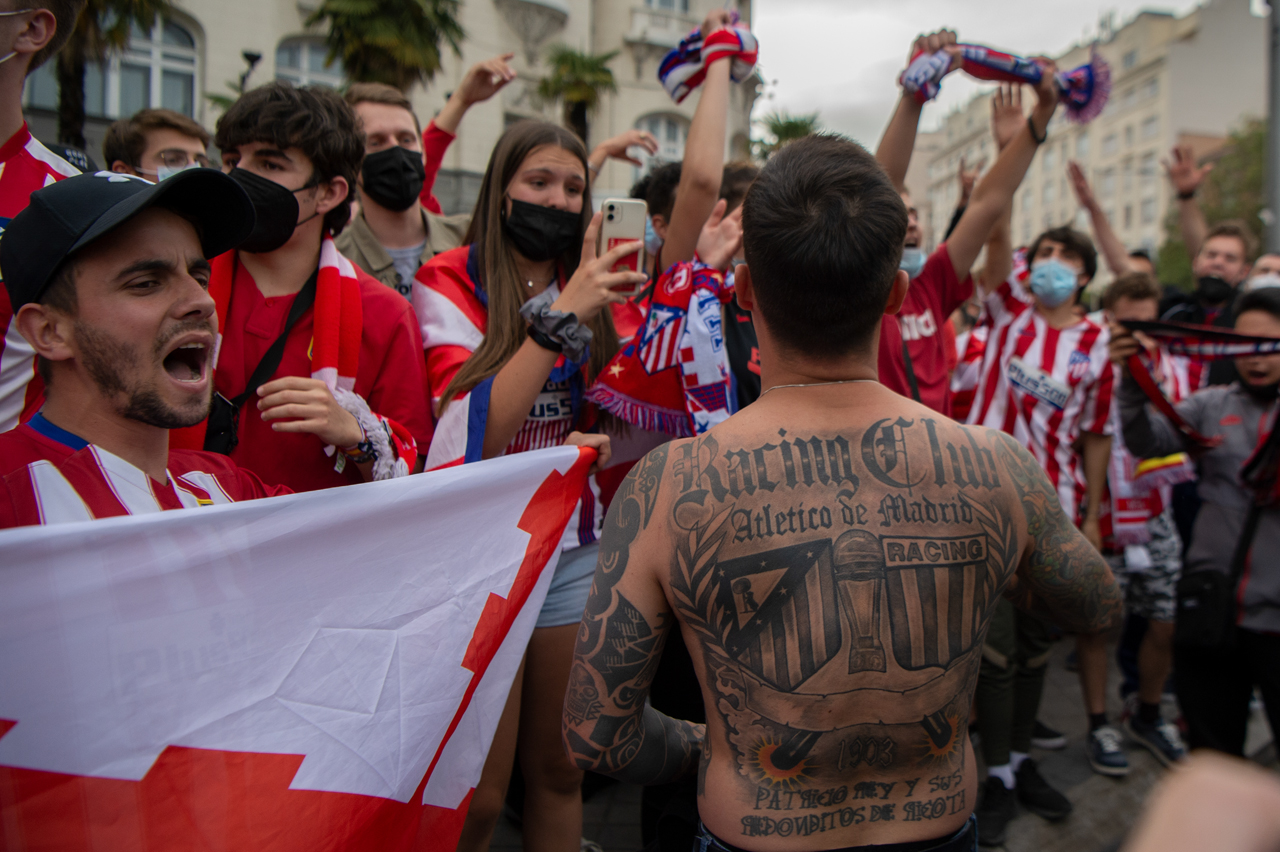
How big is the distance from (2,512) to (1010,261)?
13.5 feet

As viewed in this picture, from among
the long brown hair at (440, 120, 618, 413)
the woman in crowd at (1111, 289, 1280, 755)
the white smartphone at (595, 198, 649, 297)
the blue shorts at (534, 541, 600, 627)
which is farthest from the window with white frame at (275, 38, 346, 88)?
the woman in crowd at (1111, 289, 1280, 755)

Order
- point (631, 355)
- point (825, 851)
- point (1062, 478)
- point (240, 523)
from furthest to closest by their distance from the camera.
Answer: point (1062, 478) → point (631, 355) → point (240, 523) → point (825, 851)

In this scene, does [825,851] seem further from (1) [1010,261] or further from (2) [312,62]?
(2) [312,62]

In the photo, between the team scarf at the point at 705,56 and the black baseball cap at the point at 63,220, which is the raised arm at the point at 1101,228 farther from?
the black baseball cap at the point at 63,220

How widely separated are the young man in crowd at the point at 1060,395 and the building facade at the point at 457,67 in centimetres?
1256

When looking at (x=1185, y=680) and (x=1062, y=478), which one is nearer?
(x=1185, y=680)

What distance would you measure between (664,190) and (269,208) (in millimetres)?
1651

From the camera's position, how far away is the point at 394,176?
11.6ft

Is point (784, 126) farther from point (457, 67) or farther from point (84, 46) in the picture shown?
point (84, 46)

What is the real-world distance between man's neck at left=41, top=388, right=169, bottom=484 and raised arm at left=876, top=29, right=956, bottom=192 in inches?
100

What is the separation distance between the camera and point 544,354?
2.30m

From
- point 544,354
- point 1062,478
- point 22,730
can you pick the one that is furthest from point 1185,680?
point 22,730

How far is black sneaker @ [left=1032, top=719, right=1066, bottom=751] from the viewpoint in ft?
14.2

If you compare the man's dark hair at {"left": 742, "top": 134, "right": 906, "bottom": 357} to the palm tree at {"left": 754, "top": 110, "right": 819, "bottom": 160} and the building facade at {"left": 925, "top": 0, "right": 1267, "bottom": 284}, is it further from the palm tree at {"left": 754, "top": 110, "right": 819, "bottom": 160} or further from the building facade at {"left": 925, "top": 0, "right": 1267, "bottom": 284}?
the building facade at {"left": 925, "top": 0, "right": 1267, "bottom": 284}
